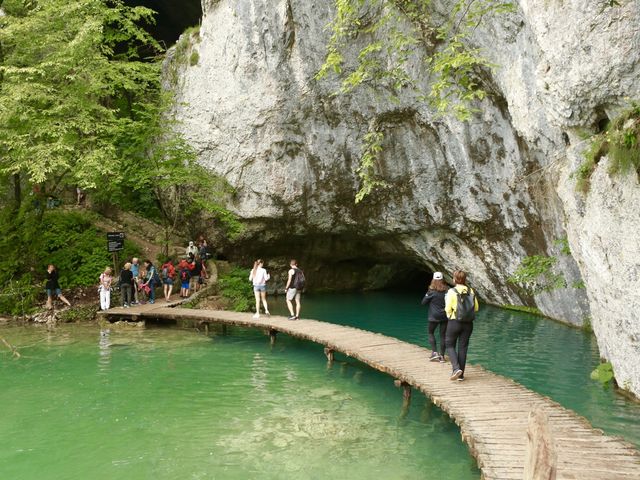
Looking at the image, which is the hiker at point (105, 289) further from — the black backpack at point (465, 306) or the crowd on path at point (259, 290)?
the black backpack at point (465, 306)

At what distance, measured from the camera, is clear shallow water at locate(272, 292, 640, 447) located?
392 inches

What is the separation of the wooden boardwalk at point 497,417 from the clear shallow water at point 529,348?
1.47 m

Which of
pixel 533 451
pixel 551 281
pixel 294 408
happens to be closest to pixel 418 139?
pixel 551 281

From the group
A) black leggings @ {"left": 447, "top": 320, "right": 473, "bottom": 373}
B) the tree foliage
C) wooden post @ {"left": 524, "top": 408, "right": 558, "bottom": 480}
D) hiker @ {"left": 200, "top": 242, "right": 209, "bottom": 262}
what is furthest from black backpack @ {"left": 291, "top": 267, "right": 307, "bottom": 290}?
wooden post @ {"left": 524, "top": 408, "right": 558, "bottom": 480}

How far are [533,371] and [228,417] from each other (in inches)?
290

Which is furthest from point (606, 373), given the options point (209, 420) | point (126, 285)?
point (126, 285)

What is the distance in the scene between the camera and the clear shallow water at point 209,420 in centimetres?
772

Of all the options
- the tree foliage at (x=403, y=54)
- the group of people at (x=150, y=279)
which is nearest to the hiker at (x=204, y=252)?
the group of people at (x=150, y=279)

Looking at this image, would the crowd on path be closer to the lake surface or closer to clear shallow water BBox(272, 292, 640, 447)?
the lake surface

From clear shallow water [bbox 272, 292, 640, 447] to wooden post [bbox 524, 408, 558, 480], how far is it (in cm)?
546

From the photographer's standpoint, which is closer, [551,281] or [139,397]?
[139,397]

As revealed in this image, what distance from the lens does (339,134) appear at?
22.9 metres

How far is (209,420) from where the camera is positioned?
31.3 ft

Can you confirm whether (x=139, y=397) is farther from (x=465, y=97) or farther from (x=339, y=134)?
(x=339, y=134)
